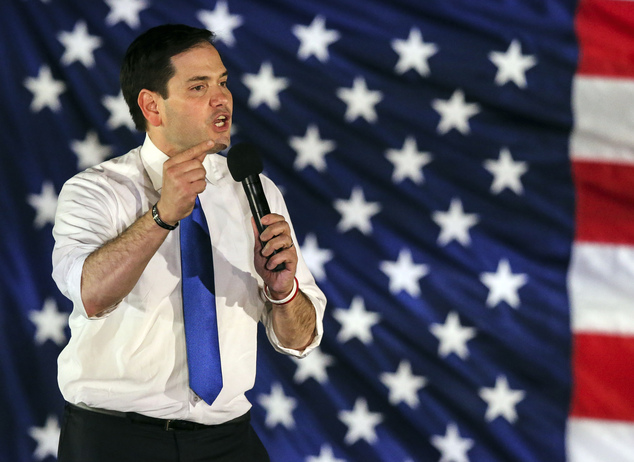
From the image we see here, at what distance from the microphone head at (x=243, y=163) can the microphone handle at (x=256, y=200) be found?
0.01 metres

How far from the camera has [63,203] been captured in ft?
4.73

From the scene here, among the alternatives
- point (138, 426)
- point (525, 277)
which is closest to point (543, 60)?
point (525, 277)

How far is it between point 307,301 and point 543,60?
1.20 meters

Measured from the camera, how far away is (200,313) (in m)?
1.45

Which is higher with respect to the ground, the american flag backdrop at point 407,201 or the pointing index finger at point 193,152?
the american flag backdrop at point 407,201

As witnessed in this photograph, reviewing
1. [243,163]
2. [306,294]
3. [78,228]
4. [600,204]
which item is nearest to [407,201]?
[600,204]

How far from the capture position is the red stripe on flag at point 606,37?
7.31 feet

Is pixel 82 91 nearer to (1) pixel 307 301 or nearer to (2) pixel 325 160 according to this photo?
(2) pixel 325 160

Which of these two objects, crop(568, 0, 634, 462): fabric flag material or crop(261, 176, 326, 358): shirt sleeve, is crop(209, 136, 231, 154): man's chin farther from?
crop(568, 0, 634, 462): fabric flag material

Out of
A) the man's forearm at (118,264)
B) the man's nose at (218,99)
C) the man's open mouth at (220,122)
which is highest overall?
the man's nose at (218,99)

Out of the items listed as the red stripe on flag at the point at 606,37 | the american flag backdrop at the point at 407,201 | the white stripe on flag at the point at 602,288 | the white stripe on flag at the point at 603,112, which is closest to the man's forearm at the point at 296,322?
the american flag backdrop at the point at 407,201

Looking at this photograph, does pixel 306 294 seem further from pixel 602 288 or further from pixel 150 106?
pixel 602 288

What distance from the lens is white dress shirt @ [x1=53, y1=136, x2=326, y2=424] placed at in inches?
55.5

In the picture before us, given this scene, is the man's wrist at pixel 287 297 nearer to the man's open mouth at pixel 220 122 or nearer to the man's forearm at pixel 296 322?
the man's forearm at pixel 296 322
